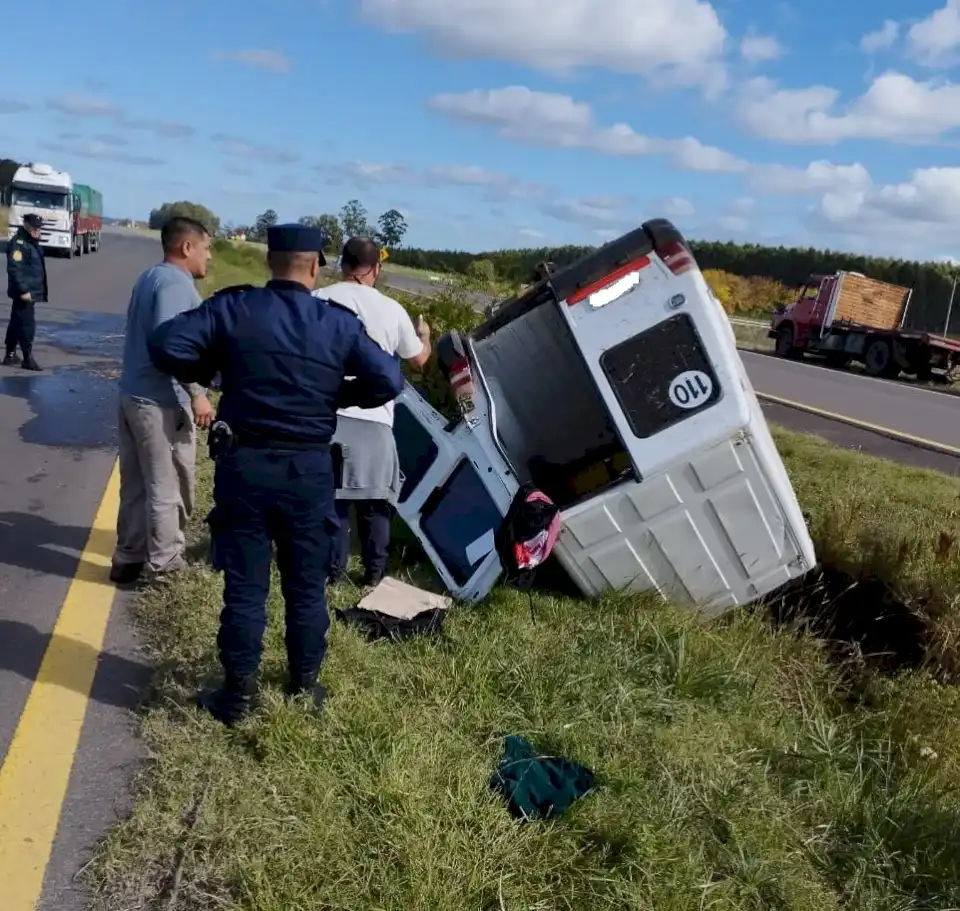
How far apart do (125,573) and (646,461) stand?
110 inches

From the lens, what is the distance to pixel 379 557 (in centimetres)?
547

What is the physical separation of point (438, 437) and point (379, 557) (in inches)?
28.6

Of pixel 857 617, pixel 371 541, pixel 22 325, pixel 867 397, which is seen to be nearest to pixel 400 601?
pixel 371 541

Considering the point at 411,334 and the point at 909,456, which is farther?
the point at 909,456

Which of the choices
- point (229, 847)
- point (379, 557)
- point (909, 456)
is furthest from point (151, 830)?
point (909, 456)

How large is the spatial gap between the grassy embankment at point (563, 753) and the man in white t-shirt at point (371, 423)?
1.62ft

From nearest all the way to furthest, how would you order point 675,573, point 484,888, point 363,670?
point 484,888, point 363,670, point 675,573

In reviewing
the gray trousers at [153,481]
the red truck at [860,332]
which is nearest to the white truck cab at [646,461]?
the gray trousers at [153,481]

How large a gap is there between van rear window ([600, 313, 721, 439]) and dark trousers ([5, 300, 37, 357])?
28.7ft

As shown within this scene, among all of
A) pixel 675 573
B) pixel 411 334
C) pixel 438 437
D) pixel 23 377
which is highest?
pixel 411 334

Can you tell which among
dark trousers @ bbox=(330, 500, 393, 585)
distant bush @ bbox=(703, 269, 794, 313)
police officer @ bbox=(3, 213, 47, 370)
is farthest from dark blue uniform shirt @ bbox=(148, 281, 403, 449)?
distant bush @ bbox=(703, 269, 794, 313)

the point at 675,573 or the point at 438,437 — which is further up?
the point at 438,437

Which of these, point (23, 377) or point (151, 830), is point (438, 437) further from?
point (23, 377)

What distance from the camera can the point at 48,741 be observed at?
3785 mm
